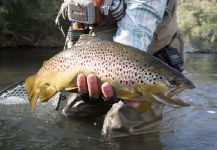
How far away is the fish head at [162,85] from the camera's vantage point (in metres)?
3.06

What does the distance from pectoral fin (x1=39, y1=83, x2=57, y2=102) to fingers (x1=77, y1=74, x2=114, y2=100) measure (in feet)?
0.68

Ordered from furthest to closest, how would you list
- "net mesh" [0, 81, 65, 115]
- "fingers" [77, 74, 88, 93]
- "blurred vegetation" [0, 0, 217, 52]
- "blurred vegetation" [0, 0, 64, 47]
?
"blurred vegetation" [0, 0, 64, 47] → "blurred vegetation" [0, 0, 217, 52] → "net mesh" [0, 81, 65, 115] → "fingers" [77, 74, 88, 93]

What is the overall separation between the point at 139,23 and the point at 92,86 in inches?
25.1

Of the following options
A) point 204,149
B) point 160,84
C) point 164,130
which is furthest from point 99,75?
point 164,130

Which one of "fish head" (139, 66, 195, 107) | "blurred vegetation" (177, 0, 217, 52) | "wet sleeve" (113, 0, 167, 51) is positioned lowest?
"blurred vegetation" (177, 0, 217, 52)

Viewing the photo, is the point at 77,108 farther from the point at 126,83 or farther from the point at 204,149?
the point at 126,83

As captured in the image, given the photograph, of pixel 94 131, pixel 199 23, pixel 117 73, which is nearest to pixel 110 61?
pixel 117 73

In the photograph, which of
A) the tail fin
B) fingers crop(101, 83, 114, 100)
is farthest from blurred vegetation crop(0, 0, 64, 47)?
fingers crop(101, 83, 114, 100)

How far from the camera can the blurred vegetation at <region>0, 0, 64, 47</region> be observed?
55.2 ft

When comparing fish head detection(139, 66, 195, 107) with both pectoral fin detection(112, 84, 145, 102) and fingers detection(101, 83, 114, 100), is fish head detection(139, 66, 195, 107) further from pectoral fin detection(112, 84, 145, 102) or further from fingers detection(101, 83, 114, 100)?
fingers detection(101, 83, 114, 100)

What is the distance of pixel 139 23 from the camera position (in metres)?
3.54

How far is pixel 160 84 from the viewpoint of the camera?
3.06 meters

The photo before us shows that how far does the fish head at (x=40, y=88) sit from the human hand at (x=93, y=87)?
23 centimetres

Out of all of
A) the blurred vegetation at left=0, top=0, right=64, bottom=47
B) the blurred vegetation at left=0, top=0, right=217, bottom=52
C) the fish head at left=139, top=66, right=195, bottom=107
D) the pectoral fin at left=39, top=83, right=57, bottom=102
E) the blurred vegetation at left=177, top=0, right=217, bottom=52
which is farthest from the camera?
the blurred vegetation at left=177, top=0, right=217, bottom=52
